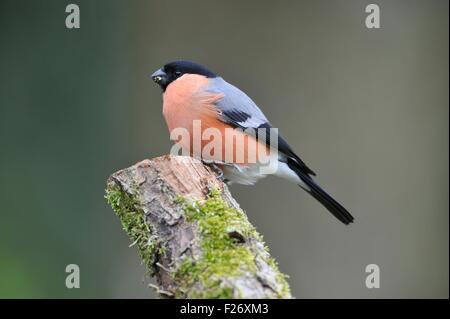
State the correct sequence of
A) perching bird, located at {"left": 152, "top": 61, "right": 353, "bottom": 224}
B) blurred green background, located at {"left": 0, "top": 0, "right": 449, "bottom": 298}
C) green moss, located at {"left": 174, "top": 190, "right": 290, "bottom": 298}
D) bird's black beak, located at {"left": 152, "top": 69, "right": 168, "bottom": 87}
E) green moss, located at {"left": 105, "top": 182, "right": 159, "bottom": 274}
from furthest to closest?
blurred green background, located at {"left": 0, "top": 0, "right": 449, "bottom": 298} < bird's black beak, located at {"left": 152, "top": 69, "right": 168, "bottom": 87} < perching bird, located at {"left": 152, "top": 61, "right": 353, "bottom": 224} < green moss, located at {"left": 105, "top": 182, "right": 159, "bottom": 274} < green moss, located at {"left": 174, "top": 190, "right": 290, "bottom": 298}

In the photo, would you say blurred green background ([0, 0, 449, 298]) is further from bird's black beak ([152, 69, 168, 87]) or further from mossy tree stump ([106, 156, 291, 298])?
mossy tree stump ([106, 156, 291, 298])

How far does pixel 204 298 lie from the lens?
1614 mm

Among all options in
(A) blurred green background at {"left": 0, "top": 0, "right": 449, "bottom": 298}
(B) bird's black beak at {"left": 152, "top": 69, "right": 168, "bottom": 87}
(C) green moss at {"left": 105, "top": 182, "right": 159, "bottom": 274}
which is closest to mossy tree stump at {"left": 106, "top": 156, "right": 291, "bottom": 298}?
(C) green moss at {"left": 105, "top": 182, "right": 159, "bottom": 274}

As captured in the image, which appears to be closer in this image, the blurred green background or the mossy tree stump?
the mossy tree stump

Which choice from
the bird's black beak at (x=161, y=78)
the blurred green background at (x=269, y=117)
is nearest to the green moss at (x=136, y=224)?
the bird's black beak at (x=161, y=78)

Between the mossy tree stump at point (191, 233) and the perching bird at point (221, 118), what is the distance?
0.76 metres

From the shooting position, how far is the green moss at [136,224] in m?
1.94

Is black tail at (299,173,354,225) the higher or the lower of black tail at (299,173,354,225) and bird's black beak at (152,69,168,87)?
the lower

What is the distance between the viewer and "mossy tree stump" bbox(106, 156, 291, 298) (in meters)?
1.63

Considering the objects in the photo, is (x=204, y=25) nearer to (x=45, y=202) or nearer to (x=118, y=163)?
(x=118, y=163)

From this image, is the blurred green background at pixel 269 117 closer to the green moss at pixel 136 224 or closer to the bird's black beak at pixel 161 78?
the bird's black beak at pixel 161 78

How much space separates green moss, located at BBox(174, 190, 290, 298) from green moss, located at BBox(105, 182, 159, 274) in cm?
16

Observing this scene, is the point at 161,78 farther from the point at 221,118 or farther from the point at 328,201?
the point at 328,201
